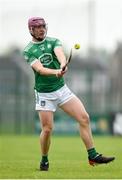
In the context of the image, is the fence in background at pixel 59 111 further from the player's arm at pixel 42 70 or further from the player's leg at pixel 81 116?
the player's arm at pixel 42 70

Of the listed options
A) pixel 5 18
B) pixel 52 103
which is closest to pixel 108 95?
pixel 5 18

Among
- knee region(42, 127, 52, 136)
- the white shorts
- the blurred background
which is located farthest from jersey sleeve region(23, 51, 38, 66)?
the blurred background

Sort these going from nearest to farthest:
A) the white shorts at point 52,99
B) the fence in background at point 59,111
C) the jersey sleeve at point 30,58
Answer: the jersey sleeve at point 30,58
the white shorts at point 52,99
the fence in background at point 59,111

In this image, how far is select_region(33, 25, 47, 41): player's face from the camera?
1398 centimetres

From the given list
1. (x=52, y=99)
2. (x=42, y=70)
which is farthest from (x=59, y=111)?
(x=42, y=70)

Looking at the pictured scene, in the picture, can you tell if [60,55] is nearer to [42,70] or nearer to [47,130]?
[42,70]

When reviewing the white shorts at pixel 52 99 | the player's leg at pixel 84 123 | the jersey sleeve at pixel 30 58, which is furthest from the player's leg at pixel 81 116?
the jersey sleeve at pixel 30 58

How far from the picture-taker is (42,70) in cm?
1377

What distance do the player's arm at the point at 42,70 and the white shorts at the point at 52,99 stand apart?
22.1 inches

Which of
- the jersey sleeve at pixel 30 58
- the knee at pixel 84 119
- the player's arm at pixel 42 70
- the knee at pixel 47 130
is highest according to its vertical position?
the jersey sleeve at pixel 30 58

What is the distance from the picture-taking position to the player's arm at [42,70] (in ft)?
44.8

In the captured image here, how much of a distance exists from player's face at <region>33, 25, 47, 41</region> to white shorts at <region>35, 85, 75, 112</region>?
919 mm

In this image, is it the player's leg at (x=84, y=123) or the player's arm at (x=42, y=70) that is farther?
the player's leg at (x=84, y=123)

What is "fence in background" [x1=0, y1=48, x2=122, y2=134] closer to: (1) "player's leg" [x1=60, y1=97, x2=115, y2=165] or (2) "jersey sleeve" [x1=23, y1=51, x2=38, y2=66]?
(1) "player's leg" [x1=60, y1=97, x2=115, y2=165]
